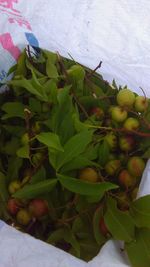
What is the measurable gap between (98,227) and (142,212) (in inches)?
2.6

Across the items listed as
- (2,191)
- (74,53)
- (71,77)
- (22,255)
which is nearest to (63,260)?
(22,255)

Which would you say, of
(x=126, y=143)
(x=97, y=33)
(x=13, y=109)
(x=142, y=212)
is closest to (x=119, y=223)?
(x=142, y=212)

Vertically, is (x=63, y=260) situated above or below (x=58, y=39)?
below

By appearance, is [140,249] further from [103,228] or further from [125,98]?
[125,98]

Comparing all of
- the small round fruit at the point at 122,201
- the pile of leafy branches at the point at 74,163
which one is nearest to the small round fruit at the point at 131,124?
the pile of leafy branches at the point at 74,163

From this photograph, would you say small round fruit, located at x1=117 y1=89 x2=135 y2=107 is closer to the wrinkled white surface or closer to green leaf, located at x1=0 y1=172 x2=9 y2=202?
the wrinkled white surface

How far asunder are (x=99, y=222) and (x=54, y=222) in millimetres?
75

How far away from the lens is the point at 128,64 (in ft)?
3.14

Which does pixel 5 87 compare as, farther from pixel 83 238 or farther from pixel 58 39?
pixel 83 238

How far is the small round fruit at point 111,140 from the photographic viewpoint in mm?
752

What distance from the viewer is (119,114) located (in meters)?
0.77

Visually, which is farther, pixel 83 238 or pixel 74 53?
pixel 74 53

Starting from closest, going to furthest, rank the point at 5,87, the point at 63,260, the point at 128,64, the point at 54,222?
the point at 63,260 → the point at 54,222 → the point at 5,87 → the point at 128,64

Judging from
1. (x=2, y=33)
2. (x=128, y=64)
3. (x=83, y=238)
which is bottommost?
(x=83, y=238)
